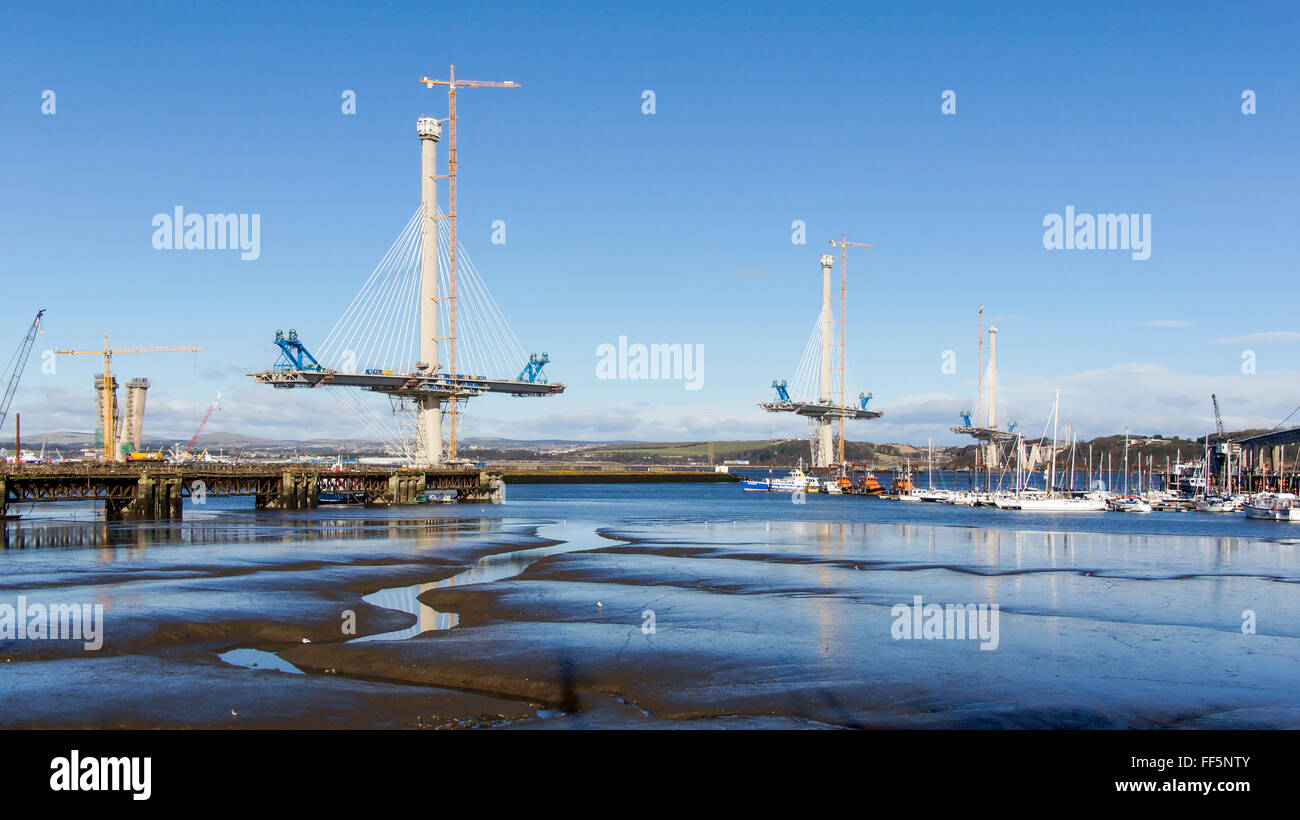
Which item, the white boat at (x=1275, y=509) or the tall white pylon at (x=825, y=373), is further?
the tall white pylon at (x=825, y=373)

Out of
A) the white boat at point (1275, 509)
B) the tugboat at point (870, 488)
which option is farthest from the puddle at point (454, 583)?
the tugboat at point (870, 488)

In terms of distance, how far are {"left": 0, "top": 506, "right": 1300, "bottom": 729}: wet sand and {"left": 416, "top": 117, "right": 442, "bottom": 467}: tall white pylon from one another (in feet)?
174

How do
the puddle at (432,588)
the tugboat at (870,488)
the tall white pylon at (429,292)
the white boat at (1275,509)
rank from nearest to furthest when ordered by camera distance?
the puddle at (432,588), the white boat at (1275,509), the tall white pylon at (429,292), the tugboat at (870,488)

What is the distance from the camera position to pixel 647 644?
997 inches

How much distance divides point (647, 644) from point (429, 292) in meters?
80.0

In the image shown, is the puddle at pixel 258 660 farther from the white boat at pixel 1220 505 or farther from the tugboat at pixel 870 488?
the tugboat at pixel 870 488

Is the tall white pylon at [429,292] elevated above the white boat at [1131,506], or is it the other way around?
the tall white pylon at [429,292]

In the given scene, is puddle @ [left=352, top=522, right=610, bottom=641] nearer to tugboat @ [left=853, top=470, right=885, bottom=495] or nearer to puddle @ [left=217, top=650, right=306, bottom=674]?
puddle @ [left=217, top=650, right=306, bottom=674]

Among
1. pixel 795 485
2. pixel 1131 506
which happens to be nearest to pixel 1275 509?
pixel 1131 506

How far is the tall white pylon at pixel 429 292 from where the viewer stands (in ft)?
328

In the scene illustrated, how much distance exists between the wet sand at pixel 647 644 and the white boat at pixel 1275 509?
47.5 m

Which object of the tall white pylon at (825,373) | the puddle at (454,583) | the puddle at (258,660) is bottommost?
the puddle at (454,583)

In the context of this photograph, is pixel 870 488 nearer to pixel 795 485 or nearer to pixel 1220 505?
pixel 795 485

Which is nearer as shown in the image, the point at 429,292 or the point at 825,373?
the point at 429,292
